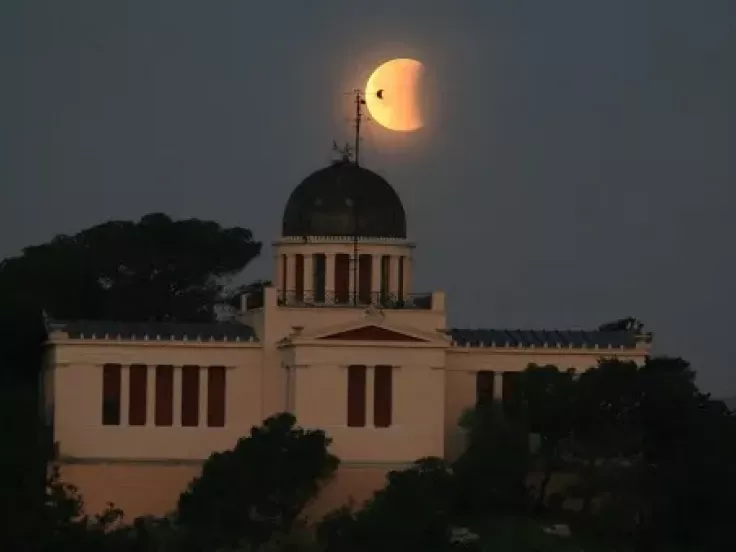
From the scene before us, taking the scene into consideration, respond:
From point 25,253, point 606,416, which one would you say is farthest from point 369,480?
point 25,253

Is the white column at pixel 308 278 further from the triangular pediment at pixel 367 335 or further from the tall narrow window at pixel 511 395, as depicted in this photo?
the tall narrow window at pixel 511 395

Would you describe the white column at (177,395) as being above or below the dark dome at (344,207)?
below

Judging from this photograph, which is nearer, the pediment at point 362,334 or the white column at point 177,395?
the pediment at point 362,334

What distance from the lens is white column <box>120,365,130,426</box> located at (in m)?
92.9

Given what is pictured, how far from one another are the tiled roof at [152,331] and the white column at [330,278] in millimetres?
2645

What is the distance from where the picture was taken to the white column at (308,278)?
9362 cm

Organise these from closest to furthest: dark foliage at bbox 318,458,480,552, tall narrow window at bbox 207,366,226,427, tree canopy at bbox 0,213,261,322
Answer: dark foliage at bbox 318,458,480,552 < tall narrow window at bbox 207,366,226,427 < tree canopy at bbox 0,213,261,322

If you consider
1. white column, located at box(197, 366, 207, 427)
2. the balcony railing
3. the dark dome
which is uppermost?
the dark dome

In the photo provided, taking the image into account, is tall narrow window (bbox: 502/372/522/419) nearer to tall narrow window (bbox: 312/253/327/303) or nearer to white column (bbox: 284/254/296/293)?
tall narrow window (bbox: 312/253/327/303)

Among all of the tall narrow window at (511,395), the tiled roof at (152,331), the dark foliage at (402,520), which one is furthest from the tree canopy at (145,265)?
the dark foliage at (402,520)

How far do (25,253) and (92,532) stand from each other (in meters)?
26.8

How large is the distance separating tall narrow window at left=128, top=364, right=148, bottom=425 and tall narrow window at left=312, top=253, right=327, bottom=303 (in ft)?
18.3

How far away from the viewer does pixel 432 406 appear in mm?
92312

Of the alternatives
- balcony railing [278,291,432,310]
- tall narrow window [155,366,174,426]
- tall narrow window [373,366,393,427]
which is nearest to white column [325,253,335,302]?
balcony railing [278,291,432,310]
